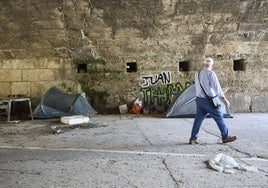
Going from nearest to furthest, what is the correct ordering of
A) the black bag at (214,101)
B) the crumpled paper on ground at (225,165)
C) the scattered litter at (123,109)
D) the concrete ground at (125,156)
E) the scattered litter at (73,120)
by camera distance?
the concrete ground at (125,156) → the crumpled paper on ground at (225,165) → the black bag at (214,101) → the scattered litter at (73,120) → the scattered litter at (123,109)

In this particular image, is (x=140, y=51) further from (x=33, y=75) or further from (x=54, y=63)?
(x=33, y=75)

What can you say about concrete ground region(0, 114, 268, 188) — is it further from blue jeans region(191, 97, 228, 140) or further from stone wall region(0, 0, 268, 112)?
stone wall region(0, 0, 268, 112)

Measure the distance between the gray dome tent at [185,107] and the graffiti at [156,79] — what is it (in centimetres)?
101

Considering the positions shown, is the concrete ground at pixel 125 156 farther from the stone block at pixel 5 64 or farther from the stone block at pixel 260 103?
the stone block at pixel 5 64

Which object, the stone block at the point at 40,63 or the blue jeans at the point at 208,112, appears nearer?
the blue jeans at the point at 208,112

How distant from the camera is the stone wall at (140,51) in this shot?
710cm

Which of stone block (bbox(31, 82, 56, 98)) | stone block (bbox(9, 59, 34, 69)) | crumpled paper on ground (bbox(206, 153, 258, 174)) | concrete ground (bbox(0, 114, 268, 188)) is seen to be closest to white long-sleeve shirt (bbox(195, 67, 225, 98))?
concrete ground (bbox(0, 114, 268, 188))

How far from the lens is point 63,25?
7180 mm

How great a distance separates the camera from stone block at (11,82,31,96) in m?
7.93

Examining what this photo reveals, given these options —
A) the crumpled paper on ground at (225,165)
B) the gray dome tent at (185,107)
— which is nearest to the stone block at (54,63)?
the gray dome tent at (185,107)

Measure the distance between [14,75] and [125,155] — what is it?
5.47 metres

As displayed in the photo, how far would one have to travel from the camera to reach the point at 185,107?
23.2 feet

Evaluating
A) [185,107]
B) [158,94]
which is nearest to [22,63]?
[158,94]

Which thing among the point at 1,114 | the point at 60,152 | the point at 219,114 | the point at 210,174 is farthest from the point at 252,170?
the point at 1,114
